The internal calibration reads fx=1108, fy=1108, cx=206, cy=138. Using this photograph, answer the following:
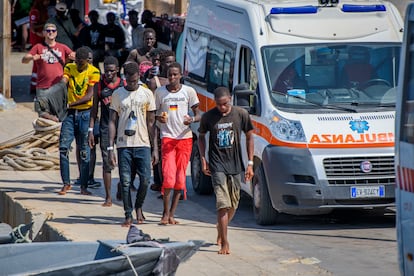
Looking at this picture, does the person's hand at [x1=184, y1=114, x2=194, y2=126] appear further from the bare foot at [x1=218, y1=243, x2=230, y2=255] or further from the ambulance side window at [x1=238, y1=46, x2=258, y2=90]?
the bare foot at [x1=218, y1=243, x2=230, y2=255]

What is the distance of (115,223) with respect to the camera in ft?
42.8

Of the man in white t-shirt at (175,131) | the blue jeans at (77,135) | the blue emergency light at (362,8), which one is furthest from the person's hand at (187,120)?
the blue emergency light at (362,8)

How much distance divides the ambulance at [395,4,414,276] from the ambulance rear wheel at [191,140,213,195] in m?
5.45

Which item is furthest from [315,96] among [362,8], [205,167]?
[205,167]

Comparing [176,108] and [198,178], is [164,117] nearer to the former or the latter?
[176,108]

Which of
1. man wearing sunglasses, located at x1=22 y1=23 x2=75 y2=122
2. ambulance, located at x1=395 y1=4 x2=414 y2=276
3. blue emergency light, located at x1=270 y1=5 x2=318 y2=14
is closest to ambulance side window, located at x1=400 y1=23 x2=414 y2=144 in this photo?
ambulance, located at x1=395 y1=4 x2=414 y2=276

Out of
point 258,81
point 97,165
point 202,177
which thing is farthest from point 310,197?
point 97,165

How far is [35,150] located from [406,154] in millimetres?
8289

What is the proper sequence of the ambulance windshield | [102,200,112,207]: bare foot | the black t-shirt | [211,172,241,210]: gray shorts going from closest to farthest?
[211,172,241,210]: gray shorts → the black t-shirt → the ambulance windshield → [102,200,112,207]: bare foot

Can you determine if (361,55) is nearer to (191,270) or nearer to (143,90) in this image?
(143,90)

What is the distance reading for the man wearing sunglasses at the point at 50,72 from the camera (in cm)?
1605

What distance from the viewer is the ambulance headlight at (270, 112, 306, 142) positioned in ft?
41.1

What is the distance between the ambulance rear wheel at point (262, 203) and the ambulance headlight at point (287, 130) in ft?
1.68

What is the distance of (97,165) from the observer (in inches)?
671
